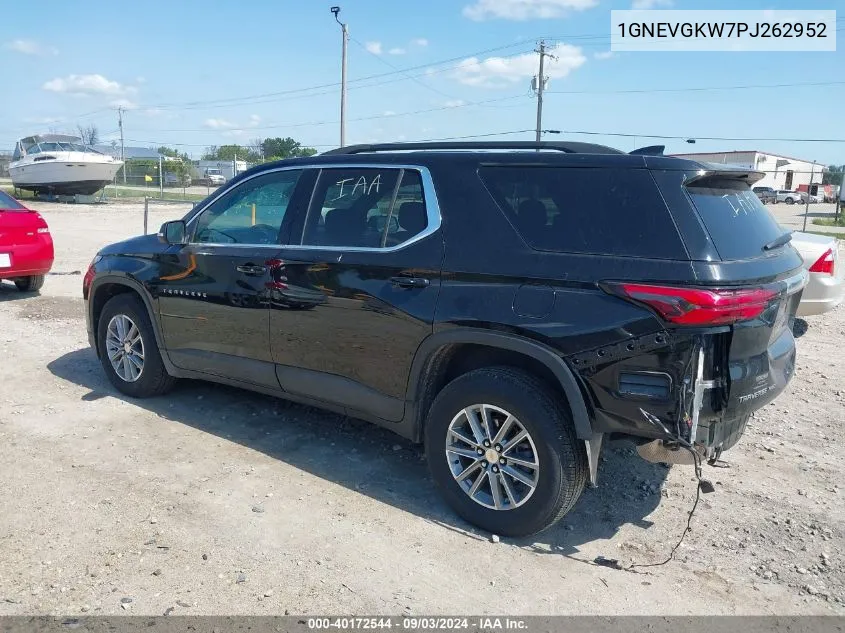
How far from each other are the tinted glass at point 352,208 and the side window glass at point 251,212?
0.93 feet

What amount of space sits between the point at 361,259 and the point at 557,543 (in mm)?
1864

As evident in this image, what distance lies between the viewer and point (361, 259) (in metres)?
4.00

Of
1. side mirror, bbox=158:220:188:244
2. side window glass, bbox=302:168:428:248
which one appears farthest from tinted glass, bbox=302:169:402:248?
side mirror, bbox=158:220:188:244

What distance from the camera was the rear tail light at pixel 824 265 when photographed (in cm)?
695

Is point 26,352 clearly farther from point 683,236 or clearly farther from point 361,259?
point 683,236

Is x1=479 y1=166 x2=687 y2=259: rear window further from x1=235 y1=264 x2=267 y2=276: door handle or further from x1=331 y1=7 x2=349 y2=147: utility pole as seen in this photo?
x1=331 y1=7 x2=349 y2=147: utility pole

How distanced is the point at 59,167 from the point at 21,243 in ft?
80.2

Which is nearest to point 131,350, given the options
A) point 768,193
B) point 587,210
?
point 587,210

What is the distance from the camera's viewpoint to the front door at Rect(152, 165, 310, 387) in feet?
14.9

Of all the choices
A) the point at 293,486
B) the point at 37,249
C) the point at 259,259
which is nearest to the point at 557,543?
the point at 293,486

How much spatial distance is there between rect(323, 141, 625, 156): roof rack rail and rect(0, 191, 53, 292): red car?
6.29 metres

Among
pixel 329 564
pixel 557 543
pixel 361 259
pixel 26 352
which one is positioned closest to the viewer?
pixel 329 564

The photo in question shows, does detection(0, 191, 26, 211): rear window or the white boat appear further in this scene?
the white boat

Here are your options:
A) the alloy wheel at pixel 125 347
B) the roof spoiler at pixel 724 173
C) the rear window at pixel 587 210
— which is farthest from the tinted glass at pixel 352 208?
the alloy wheel at pixel 125 347
